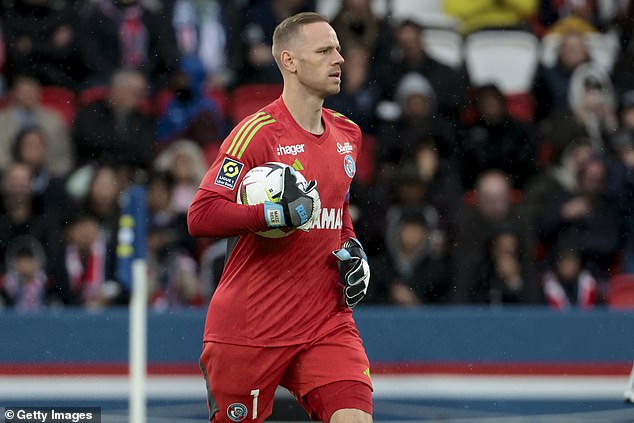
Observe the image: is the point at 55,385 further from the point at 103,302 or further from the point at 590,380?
the point at 590,380

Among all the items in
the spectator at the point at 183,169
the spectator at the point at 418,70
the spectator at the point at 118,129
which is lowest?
the spectator at the point at 183,169

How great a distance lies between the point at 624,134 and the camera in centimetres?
1184

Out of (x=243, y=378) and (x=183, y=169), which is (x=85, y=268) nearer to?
(x=183, y=169)

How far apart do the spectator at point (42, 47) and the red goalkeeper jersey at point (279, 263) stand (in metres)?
6.75

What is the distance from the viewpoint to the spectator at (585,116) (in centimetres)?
1194

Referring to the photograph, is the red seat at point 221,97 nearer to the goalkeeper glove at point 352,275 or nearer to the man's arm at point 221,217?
the goalkeeper glove at point 352,275

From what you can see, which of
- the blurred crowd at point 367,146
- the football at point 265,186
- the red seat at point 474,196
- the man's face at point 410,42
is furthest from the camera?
the man's face at point 410,42

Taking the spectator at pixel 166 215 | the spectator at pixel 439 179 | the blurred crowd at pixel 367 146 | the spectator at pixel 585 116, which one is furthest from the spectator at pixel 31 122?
the spectator at pixel 585 116

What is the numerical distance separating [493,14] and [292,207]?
792cm

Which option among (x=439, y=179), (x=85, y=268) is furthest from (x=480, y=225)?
(x=85, y=268)

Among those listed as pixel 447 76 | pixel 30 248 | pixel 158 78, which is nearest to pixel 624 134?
pixel 447 76

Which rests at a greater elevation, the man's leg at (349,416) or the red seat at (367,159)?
the red seat at (367,159)

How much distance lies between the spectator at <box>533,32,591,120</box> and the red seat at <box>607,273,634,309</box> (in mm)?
2588

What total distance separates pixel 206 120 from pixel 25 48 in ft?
6.75
